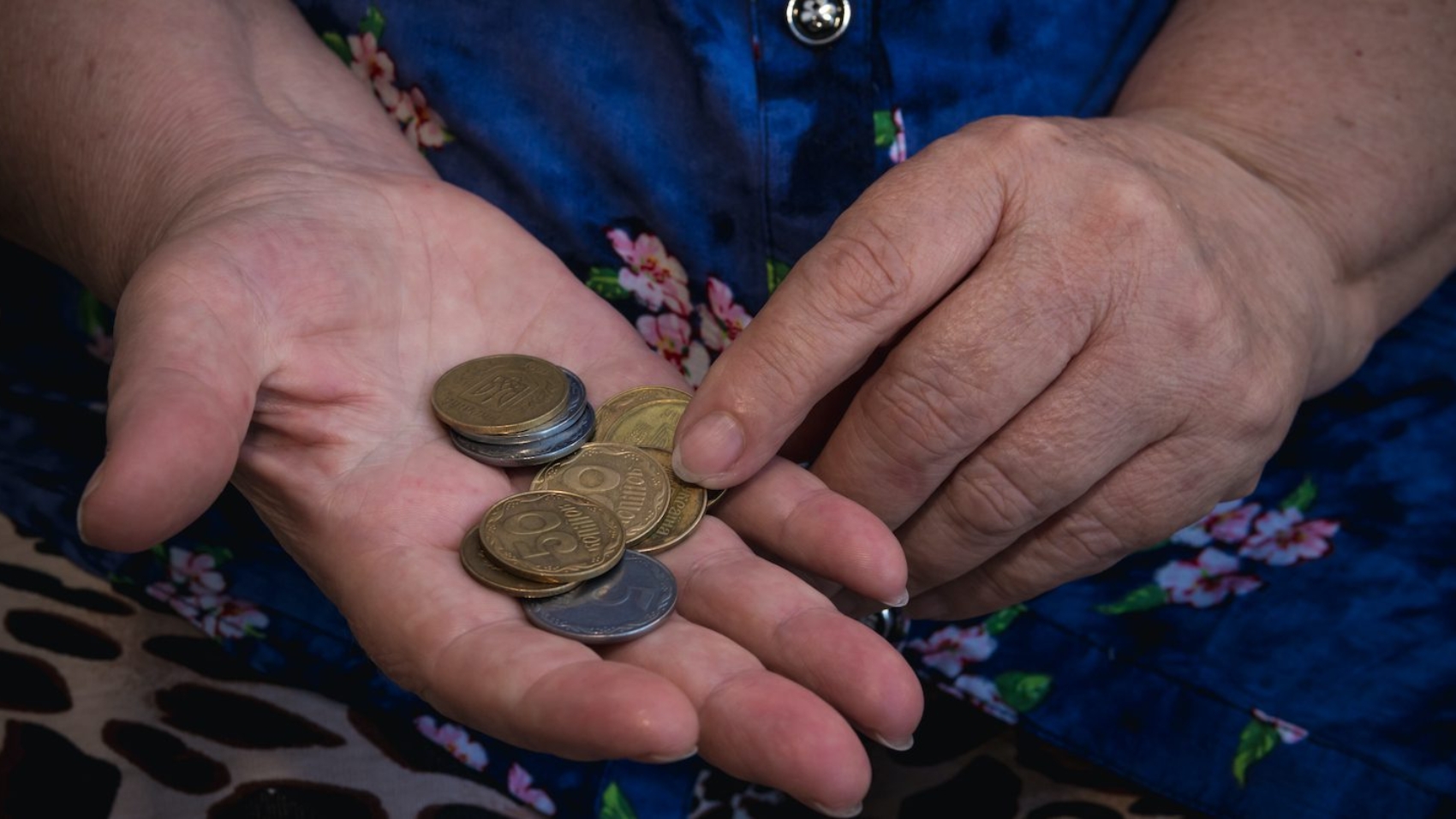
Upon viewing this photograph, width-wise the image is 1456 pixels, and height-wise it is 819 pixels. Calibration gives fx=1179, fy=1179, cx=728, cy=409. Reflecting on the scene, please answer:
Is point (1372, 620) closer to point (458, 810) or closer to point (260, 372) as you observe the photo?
point (458, 810)

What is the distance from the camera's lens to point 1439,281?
201 centimetres

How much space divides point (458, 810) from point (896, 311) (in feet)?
2.79

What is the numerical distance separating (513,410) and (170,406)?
46cm

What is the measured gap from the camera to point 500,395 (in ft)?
4.92

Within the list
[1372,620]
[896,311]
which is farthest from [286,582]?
[1372,620]

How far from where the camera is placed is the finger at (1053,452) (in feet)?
4.62

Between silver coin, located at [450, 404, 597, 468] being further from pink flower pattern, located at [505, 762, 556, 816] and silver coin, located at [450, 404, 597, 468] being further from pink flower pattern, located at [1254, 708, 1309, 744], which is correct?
pink flower pattern, located at [1254, 708, 1309, 744]

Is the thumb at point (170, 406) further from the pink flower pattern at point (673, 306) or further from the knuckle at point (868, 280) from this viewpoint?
the pink flower pattern at point (673, 306)

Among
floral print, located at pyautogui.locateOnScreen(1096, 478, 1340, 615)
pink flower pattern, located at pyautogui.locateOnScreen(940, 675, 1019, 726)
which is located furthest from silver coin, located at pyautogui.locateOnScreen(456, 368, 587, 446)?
floral print, located at pyautogui.locateOnScreen(1096, 478, 1340, 615)

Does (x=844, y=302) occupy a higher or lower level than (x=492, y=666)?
higher

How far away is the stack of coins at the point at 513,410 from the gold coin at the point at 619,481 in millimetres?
21

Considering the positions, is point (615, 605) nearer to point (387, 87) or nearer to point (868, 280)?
point (868, 280)

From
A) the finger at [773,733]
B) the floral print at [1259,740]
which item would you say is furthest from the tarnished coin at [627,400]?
the floral print at [1259,740]

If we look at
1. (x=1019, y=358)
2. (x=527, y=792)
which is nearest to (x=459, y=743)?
(x=527, y=792)
